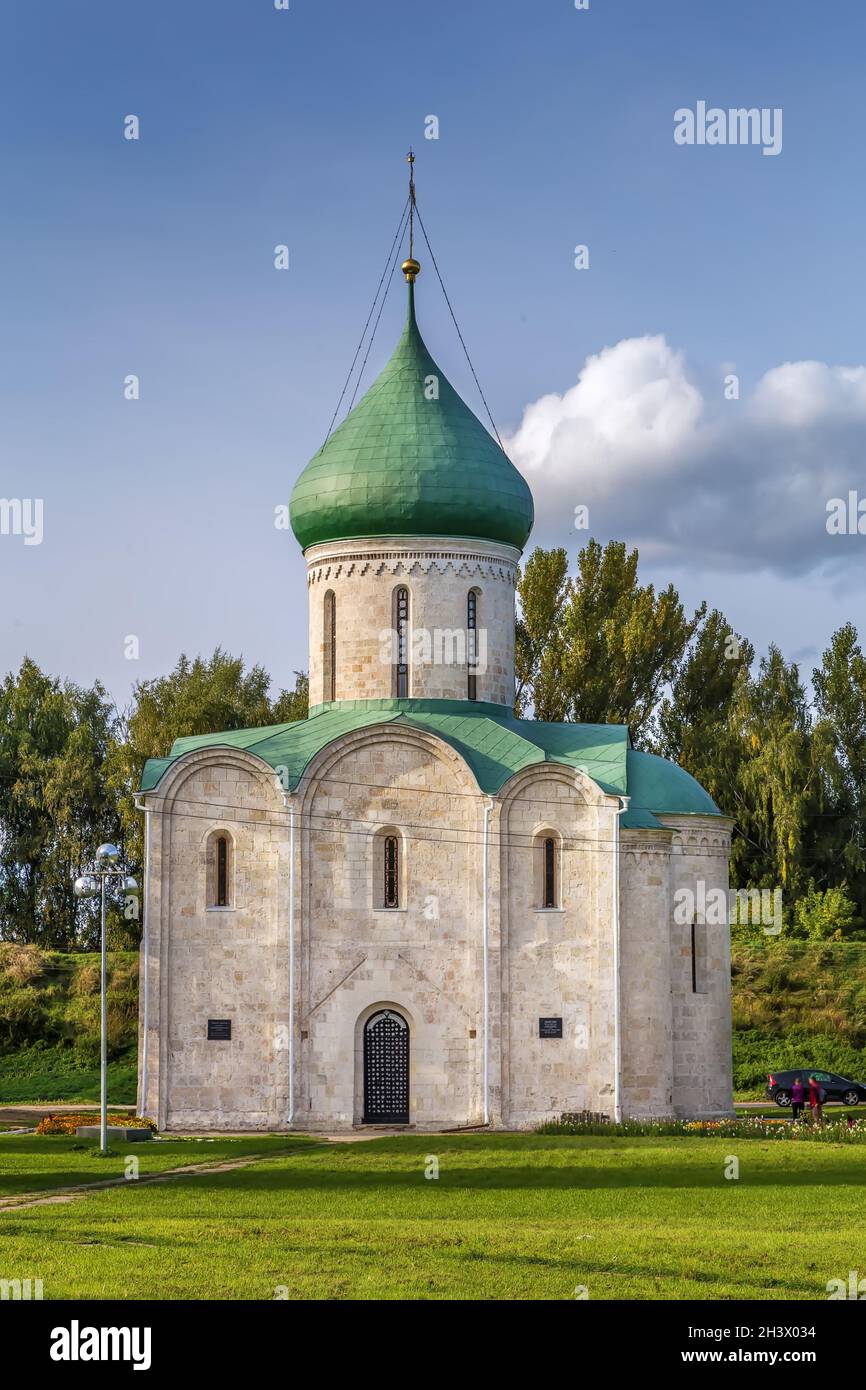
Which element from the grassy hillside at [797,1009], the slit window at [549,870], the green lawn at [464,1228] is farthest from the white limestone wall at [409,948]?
the grassy hillside at [797,1009]

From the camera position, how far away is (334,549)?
32531 mm

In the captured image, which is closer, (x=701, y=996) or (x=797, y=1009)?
(x=701, y=996)

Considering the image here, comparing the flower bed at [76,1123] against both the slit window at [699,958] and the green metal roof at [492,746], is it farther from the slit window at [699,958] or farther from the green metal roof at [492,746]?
the slit window at [699,958]

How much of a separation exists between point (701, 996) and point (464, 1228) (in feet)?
51.9

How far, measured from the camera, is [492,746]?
30641mm

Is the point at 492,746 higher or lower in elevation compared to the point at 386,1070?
higher

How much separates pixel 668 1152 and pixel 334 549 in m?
13.1

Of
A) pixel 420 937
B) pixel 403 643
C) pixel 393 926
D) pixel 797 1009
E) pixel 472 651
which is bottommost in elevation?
pixel 797 1009

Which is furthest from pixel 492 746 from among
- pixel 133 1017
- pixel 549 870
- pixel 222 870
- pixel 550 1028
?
pixel 133 1017

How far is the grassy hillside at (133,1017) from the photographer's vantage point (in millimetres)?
39250

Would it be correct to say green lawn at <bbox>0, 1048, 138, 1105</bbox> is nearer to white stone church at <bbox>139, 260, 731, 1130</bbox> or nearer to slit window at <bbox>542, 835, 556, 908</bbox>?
white stone church at <bbox>139, 260, 731, 1130</bbox>

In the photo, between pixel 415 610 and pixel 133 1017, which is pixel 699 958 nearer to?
pixel 415 610

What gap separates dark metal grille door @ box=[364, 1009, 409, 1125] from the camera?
29.5 metres
